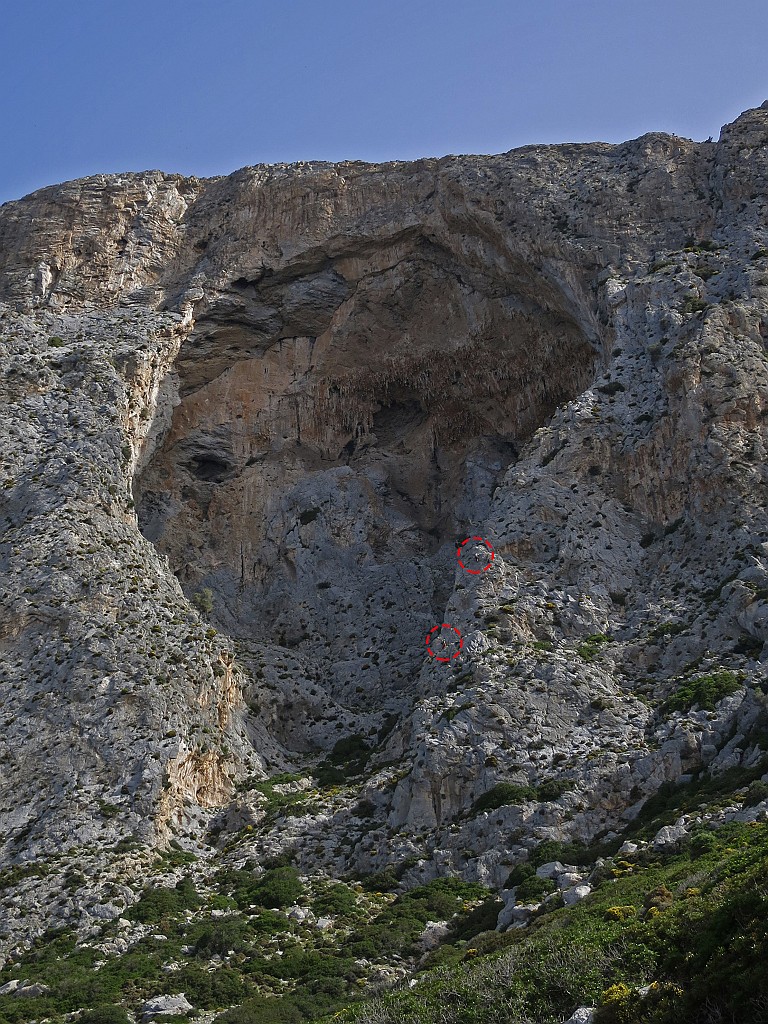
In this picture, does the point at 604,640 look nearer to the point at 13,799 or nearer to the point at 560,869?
the point at 560,869

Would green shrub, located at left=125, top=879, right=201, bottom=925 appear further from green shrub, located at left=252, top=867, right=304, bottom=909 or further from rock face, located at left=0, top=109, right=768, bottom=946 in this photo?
rock face, located at left=0, top=109, right=768, bottom=946

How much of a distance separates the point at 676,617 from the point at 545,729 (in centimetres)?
660

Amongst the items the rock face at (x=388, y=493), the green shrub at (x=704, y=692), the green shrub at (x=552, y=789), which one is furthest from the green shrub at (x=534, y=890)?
the green shrub at (x=704, y=692)

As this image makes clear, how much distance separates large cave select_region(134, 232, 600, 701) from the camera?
50688mm

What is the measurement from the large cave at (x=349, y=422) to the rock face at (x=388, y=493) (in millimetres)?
159

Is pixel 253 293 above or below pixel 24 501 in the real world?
above

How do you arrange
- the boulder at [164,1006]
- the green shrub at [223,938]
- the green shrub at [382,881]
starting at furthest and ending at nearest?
the green shrub at [382,881] < the green shrub at [223,938] < the boulder at [164,1006]

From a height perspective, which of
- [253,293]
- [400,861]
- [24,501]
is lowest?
[400,861]

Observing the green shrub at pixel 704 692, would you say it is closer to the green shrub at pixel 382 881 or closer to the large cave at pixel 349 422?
the green shrub at pixel 382 881

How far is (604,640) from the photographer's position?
122 feet

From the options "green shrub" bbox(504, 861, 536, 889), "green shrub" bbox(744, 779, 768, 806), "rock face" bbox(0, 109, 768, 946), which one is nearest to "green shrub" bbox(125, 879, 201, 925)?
"rock face" bbox(0, 109, 768, 946)

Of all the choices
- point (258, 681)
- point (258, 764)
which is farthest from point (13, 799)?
point (258, 681)

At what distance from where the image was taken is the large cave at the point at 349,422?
166 feet

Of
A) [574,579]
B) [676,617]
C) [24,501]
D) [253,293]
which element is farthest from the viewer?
[253,293]
